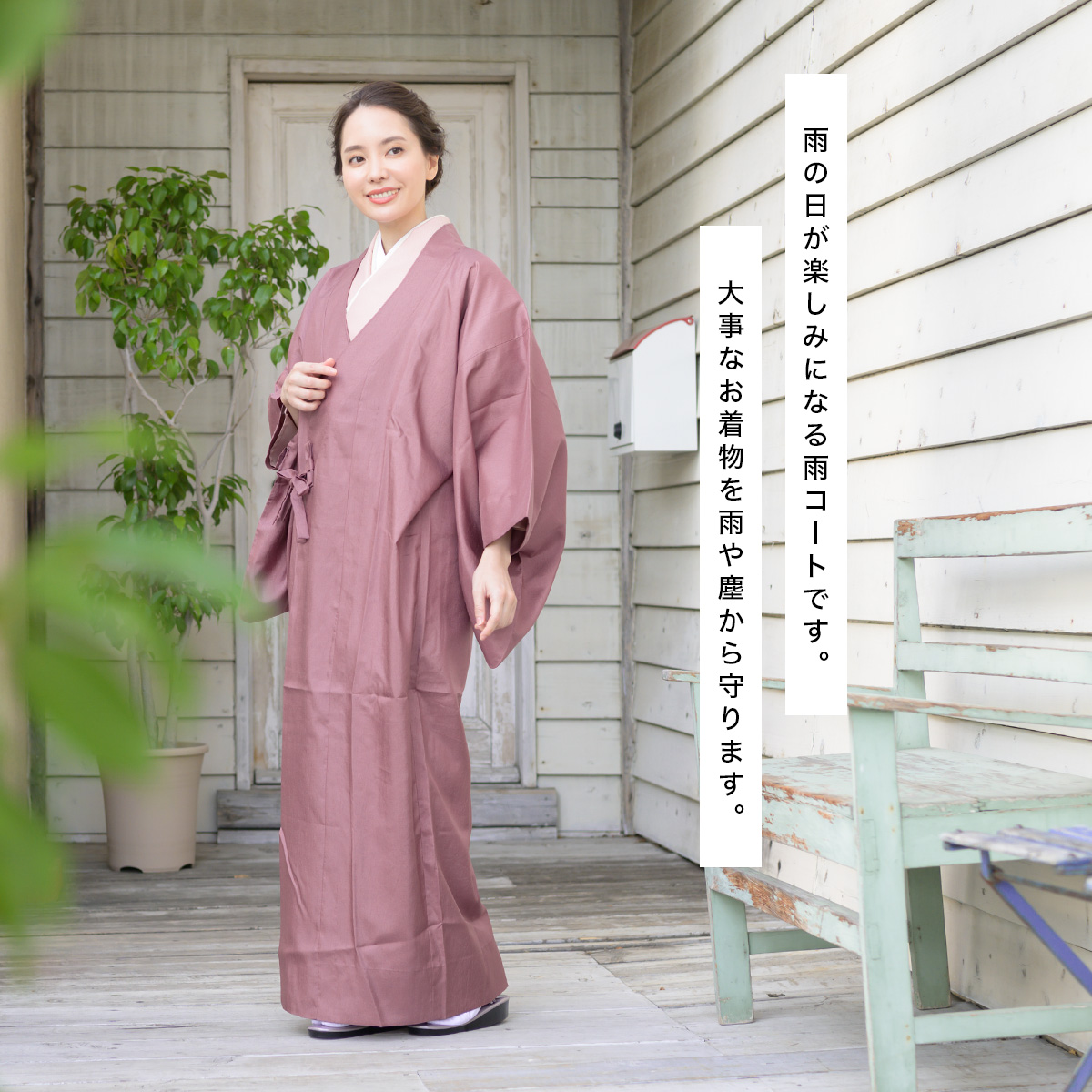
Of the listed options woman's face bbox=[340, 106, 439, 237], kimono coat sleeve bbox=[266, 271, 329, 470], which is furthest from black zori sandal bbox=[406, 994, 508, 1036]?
woman's face bbox=[340, 106, 439, 237]

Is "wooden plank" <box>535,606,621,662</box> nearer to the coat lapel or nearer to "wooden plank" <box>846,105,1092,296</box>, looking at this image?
"wooden plank" <box>846,105,1092,296</box>

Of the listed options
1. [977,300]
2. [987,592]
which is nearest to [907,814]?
[987,592]

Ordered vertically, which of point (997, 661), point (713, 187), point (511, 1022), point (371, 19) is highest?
point (371, 19)

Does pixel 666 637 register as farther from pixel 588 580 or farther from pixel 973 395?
pixel 973 395

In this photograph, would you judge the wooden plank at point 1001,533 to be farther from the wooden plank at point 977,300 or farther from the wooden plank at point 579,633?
the wooden plank at point 579,633

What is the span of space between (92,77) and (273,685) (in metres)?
1.78

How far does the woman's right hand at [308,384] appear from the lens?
1933 millimetres

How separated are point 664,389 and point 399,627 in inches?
59.0

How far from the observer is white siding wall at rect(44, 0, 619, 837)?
3609mm

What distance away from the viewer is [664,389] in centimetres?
320

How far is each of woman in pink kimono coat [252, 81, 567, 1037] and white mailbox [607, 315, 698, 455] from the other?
3.99 feet

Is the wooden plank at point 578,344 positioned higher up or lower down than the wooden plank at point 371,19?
lower down

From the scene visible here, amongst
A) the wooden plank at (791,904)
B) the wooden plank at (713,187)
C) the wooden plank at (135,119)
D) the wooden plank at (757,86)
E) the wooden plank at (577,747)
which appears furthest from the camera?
the wooden plank at (577,747)

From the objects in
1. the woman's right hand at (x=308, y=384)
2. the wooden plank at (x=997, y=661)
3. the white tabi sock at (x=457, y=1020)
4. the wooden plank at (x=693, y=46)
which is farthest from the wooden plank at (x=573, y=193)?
the white tabi sock at (x=457, y=1020)
